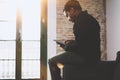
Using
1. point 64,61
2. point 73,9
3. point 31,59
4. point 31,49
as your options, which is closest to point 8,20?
point 31,49

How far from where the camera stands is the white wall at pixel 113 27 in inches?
220

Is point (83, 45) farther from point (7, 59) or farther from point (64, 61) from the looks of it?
point (7, 59)

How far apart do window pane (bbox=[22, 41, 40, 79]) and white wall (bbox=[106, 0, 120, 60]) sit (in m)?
1.68

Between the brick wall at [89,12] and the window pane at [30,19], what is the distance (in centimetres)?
49

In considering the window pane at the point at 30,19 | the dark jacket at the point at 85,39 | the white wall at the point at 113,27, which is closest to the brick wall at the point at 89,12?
the white wall at the point at 113,27

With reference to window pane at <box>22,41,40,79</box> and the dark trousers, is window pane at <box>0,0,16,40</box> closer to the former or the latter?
window pane at <box>22,41,40,79</box>

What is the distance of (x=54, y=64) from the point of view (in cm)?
312

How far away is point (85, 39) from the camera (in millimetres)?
3023

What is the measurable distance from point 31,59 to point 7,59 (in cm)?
57

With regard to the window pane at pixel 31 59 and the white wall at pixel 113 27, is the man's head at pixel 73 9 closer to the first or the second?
the white wall at pixel 113 27

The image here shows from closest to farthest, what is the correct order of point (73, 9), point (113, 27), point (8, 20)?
point (73, 9)
point (113, 27)
point (8, 20)

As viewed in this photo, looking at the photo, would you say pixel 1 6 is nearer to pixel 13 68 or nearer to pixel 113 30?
pixel 13 68

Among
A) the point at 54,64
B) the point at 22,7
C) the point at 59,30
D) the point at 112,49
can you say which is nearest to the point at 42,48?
the point at 59,30

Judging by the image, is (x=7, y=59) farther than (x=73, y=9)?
Yes
